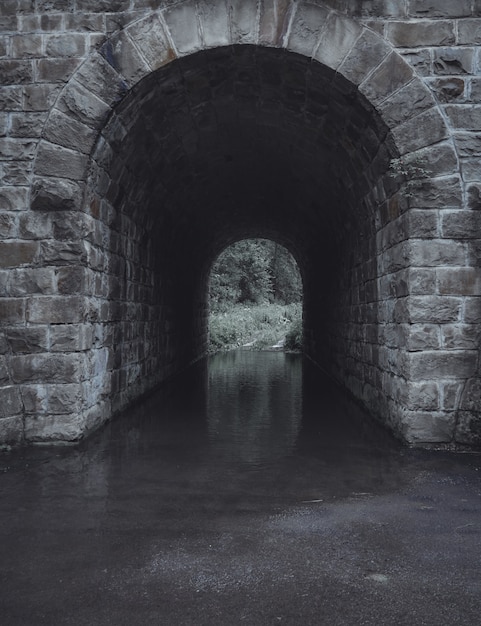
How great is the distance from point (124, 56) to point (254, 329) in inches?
923

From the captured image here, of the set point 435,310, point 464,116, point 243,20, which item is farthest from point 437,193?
point 243,20

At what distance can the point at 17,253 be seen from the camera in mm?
5805

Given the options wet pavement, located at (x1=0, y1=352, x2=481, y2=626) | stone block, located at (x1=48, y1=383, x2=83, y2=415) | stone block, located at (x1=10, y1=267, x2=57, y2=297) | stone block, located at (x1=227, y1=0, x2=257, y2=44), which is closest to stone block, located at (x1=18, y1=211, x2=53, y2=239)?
stone block, located at (x1=10, y1=267, x2=57, y2=297)

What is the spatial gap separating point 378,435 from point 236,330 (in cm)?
1841

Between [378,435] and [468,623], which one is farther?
[378,435]

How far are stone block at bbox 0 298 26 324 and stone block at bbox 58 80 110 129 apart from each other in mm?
1944

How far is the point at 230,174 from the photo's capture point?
1034 cm

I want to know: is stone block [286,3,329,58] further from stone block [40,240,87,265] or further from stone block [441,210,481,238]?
Answer: stone block [40,240,87,265]

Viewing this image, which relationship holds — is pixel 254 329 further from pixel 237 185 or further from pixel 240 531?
pixel 240 531

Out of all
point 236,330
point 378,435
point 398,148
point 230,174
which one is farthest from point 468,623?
point 236,330

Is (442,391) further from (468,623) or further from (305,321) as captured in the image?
(305,321)

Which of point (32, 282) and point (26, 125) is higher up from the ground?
point (26, 125)

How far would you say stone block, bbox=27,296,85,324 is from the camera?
5.81 m

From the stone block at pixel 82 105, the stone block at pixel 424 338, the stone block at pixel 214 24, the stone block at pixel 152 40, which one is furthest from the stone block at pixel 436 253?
the stone block at pixel 82 105
